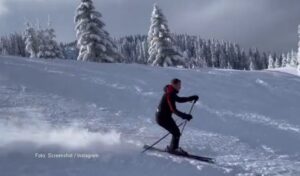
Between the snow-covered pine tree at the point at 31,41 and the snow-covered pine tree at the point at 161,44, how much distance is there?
2387 centimetres

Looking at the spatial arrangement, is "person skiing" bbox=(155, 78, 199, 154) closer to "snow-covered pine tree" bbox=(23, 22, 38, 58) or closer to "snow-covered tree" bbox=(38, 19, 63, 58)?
"snow-covered tree" bbox=(38, 19, 63, 58)

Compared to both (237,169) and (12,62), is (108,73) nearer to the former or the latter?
(12,62)

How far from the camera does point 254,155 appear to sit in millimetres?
12219

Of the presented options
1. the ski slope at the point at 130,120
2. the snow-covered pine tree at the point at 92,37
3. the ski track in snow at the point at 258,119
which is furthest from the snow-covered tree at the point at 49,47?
the ski track in snow at the point at 258,119

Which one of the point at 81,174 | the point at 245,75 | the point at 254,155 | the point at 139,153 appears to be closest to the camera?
the point at 81,174

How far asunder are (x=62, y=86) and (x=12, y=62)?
13.9ft

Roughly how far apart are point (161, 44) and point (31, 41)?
27.6m

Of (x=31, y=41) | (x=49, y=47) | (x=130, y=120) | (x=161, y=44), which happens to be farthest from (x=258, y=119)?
→ (x=31, y=41)

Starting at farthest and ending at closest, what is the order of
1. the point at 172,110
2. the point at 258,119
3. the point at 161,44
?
the point at 161,44, the point at 258,119, the point at 172,110

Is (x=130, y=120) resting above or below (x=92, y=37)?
below

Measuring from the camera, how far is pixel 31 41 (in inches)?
2662

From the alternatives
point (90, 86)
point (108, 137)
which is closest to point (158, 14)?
point (90, 86)

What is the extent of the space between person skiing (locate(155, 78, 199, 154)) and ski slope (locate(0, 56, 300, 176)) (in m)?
0.52

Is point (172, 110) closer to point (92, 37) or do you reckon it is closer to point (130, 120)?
point (130, 120)
